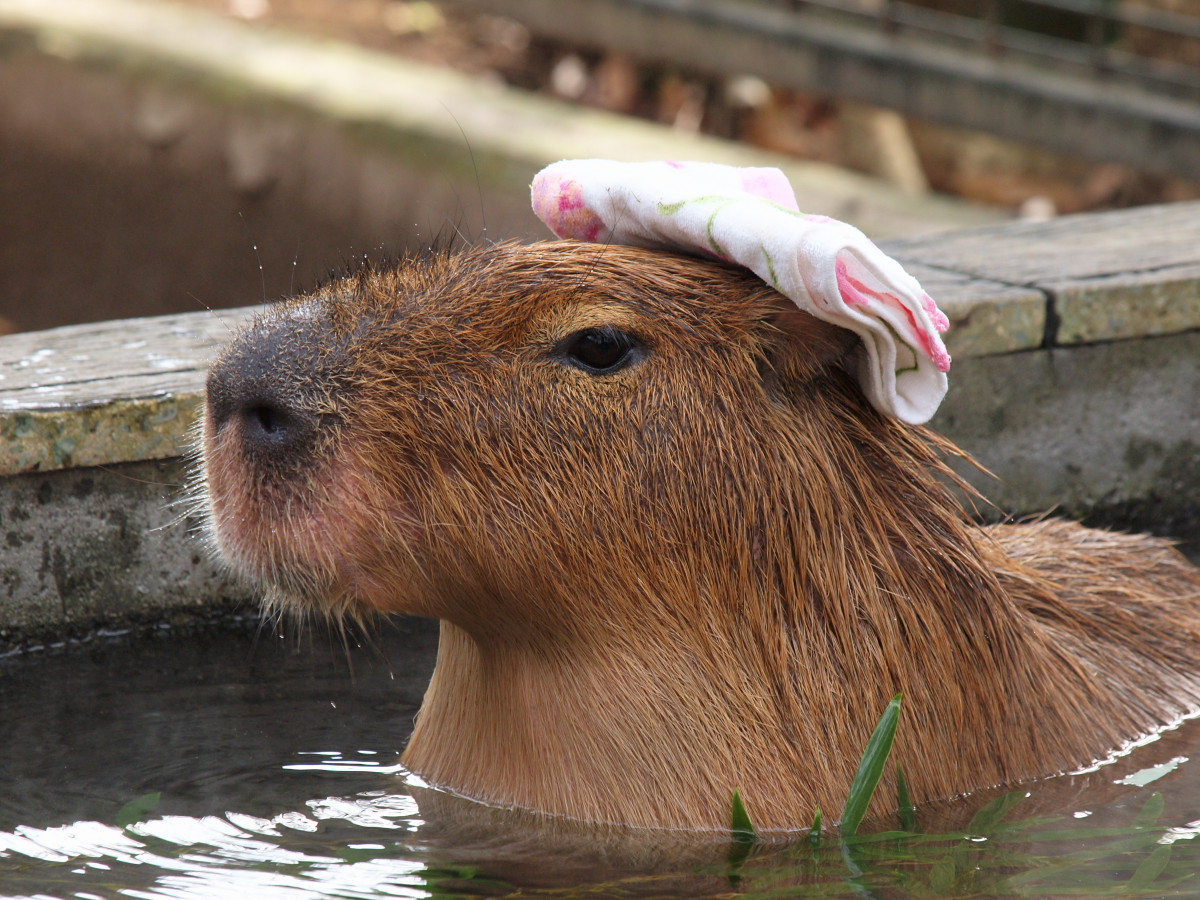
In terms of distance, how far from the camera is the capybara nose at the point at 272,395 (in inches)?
92.9

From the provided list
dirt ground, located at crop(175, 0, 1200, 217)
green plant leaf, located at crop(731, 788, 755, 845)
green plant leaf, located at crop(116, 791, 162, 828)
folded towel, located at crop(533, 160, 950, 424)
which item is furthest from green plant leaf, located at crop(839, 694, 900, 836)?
dirt ground, located at crop(175, 0, 1200, 217)

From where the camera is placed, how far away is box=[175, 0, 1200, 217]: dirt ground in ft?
29.0

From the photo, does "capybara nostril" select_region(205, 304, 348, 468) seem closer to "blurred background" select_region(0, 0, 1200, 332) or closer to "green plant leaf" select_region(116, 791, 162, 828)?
"green plant leaf" select_region(116, 791, 162, 828)

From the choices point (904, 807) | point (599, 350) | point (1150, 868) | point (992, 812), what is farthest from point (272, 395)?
point (1150, 868)

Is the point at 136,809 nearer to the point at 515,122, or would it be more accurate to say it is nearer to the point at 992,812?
the point at 992,812

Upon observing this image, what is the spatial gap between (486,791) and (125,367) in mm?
1410

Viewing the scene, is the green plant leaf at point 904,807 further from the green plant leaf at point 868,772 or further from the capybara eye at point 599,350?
the capybara eye at point 599,350

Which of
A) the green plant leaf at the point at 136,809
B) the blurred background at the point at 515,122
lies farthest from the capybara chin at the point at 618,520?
the blurred background at the point at 515,122

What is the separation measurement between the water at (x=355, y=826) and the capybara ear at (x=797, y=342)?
0.72 metres

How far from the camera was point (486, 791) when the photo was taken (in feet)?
8.70

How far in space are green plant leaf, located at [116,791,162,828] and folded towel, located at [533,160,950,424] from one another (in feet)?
3.79

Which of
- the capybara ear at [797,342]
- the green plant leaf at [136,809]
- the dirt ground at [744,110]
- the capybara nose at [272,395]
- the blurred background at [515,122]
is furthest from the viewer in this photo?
the dirt ground at [744,110]

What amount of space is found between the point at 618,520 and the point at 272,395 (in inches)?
21.2

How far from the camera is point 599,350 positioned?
2.45m
